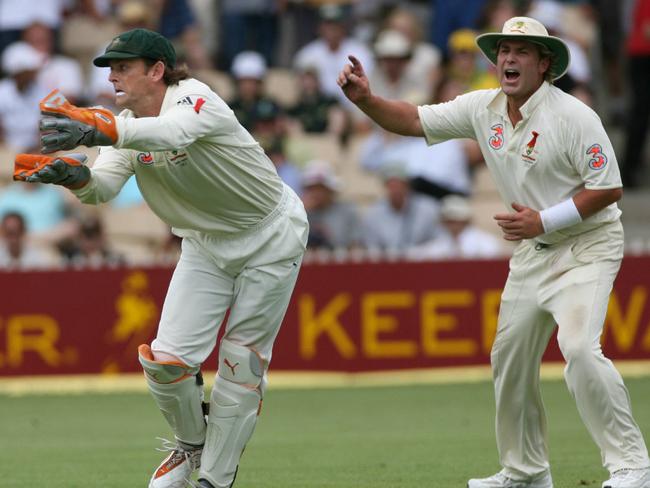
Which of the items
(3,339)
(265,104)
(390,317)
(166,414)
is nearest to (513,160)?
(166,414)

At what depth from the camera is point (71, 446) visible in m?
9.74

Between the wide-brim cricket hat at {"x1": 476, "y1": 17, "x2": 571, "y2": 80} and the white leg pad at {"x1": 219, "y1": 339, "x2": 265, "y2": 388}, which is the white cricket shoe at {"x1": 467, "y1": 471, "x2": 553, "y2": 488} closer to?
the white leg pad at {"x1": 219, "y1": 339, "x2": 265, "y2": 388}

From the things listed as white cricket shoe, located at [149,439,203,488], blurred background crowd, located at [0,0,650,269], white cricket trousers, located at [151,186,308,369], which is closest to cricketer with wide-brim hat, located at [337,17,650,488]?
white cricket trousers, located at [151,186,308,369]

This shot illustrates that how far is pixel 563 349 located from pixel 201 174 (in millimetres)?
1931

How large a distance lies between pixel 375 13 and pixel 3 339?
685 centimetres

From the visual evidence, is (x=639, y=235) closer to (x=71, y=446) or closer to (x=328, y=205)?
(x=328, y=205)

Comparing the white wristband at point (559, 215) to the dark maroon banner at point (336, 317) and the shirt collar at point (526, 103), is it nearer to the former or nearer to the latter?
the shirt collar at point (526, 103)

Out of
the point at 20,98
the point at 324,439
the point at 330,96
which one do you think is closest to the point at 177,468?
the point at 324,439

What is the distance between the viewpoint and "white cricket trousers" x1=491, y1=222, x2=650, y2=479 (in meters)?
7.11

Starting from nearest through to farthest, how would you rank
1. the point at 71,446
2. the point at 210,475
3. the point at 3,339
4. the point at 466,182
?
the point at 210,475
the point at 71,446
the point at 3,339
the point at 466,182

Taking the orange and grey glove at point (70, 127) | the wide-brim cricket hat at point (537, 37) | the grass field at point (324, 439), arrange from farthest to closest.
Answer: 1. the grass field at point (324, 439)
2. the wide-brim cricket hat at point (537, 37)
3. the orange and grey glove at point (70, 127)

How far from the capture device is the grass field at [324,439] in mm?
8148

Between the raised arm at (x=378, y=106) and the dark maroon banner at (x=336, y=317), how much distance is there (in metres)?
5.56

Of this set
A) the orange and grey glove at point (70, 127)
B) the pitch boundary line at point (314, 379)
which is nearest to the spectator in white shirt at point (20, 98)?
the pitch boundary line at point (314, 379)
